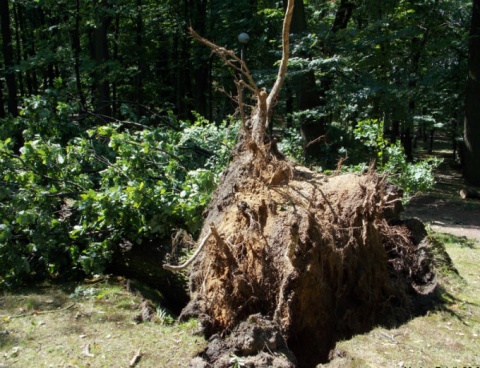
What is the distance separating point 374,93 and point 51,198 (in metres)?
7.09

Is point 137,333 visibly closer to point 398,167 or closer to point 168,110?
point 168,110

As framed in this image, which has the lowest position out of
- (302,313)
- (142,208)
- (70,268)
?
(70,268)

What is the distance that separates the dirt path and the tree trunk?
75 centimetres

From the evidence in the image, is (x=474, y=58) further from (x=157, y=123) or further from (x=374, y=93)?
(x=157, y=123)

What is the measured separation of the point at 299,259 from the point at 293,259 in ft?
0.24

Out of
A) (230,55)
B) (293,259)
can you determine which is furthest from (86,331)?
(230,55)

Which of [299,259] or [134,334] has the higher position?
[299,259]

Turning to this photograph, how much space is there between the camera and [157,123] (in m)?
9.42

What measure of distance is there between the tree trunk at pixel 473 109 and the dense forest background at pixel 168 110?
0.22 meters

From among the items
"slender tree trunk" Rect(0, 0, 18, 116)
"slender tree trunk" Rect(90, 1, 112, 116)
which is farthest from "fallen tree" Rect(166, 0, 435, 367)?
"slender tree trunk" Rect(90, 1, 112, 116)

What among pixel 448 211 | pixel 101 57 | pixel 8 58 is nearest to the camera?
pixel 8 58

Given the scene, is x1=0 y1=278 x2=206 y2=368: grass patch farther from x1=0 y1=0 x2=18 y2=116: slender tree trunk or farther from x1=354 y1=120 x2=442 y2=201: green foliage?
x1=0 y1=0 x2=18 y2=116: slender tree trunk

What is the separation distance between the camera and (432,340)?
4262mm

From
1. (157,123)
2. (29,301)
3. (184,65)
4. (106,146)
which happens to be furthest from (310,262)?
(184,65)
